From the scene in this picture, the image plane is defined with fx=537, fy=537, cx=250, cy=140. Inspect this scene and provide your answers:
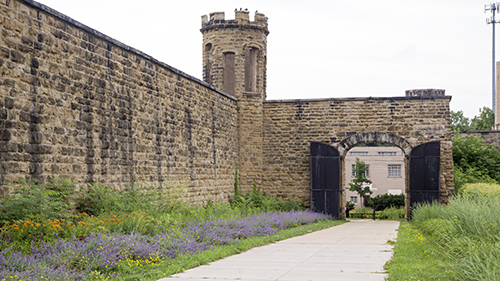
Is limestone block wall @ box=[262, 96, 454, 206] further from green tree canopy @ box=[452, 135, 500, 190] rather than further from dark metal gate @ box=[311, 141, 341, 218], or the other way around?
green tree canopy @ box=[452, 135, 500, 190]

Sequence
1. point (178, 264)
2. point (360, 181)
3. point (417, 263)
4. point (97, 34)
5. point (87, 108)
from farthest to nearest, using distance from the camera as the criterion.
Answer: point (360, 181)
point (97, 34)
point (87, 108)
point (417, 263)
point (178, 264)

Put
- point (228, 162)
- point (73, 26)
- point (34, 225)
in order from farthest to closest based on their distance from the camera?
point (228, 162) < point (73, 26) < point (34, 225)

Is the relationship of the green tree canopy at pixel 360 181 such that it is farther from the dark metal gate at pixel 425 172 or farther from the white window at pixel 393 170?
the dark metal gate at pixel 425 172

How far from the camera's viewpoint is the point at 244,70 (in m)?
20.0

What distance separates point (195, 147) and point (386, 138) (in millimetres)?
7644

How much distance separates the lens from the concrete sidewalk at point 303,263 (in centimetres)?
653

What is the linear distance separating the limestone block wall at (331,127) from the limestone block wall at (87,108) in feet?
16.0

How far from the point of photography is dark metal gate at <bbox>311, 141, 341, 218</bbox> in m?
19.4

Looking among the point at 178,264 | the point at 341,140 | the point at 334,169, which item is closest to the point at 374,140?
the point at 341,140

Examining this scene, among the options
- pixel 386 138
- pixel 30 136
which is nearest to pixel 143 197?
pixel 30 136

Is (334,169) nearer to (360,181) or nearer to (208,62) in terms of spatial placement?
(208,62)

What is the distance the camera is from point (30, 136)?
8.48 metres

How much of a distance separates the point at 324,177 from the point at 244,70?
16.1 feet

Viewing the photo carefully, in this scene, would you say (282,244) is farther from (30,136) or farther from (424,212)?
(424,212)
